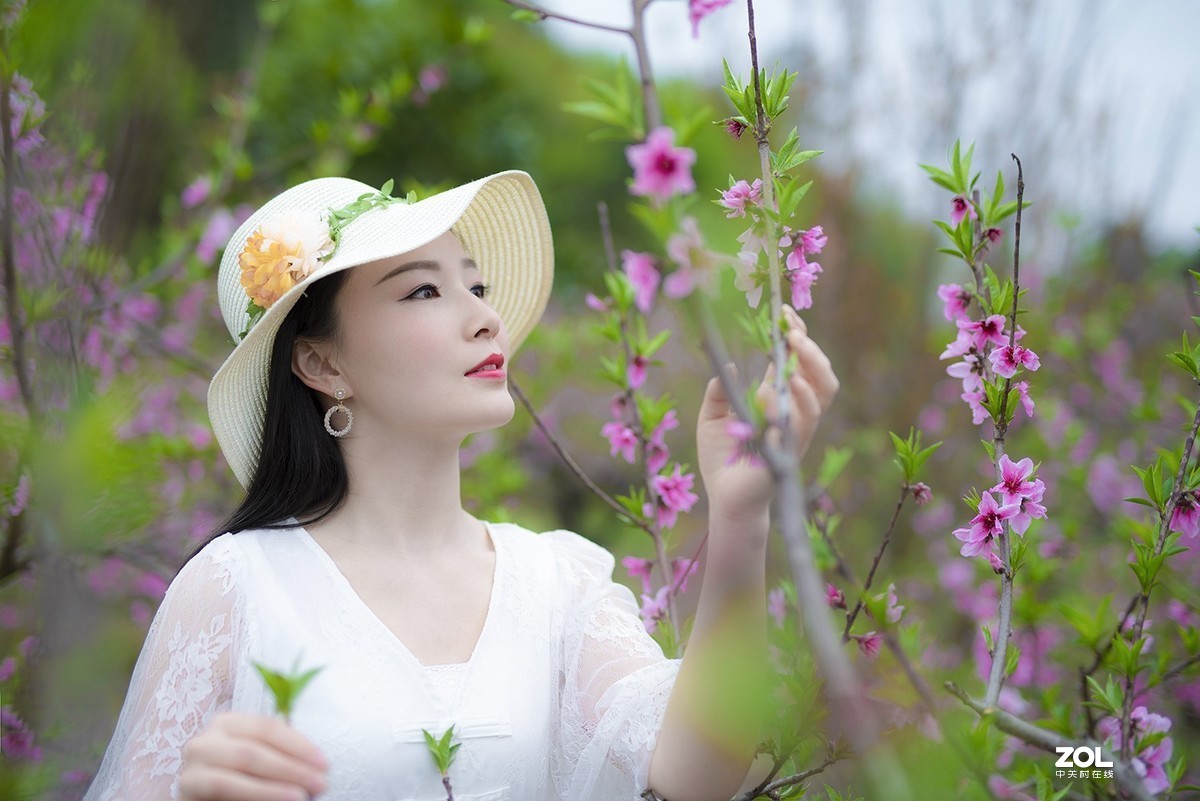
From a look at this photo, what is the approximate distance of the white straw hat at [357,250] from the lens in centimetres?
169

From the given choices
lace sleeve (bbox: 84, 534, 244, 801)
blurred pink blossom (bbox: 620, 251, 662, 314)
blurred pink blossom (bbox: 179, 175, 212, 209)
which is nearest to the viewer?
blurred pink blossom (bbox: 620, 251, 662, 314)

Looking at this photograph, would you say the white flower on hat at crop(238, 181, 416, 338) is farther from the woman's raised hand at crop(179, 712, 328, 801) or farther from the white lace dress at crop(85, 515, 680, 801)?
the woman's raised hand at crop(179, 712, 328, 801)

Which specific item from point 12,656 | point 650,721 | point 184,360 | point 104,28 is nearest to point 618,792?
point 650,721

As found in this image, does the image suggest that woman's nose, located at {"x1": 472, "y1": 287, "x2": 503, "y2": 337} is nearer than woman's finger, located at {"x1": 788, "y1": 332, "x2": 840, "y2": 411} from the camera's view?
No

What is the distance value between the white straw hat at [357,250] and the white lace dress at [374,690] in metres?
0.28

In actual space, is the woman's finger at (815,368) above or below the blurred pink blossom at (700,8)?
below

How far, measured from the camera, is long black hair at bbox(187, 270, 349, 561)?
1.78 meters

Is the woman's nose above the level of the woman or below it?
above

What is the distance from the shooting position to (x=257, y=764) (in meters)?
1.13

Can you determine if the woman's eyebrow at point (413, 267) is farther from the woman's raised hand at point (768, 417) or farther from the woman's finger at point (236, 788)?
the woman's finger at point (236, 788)

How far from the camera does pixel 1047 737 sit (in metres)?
1.04

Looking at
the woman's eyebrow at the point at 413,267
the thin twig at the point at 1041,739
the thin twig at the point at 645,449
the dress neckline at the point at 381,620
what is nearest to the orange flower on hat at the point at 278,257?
the woman's eyebrow at the point at 413,267

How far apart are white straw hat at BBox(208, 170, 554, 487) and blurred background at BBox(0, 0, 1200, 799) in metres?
0.24

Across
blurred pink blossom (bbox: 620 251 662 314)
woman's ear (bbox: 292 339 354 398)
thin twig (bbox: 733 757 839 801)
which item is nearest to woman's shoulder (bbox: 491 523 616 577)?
woman's ear (bbox: 292 339 354 398)
